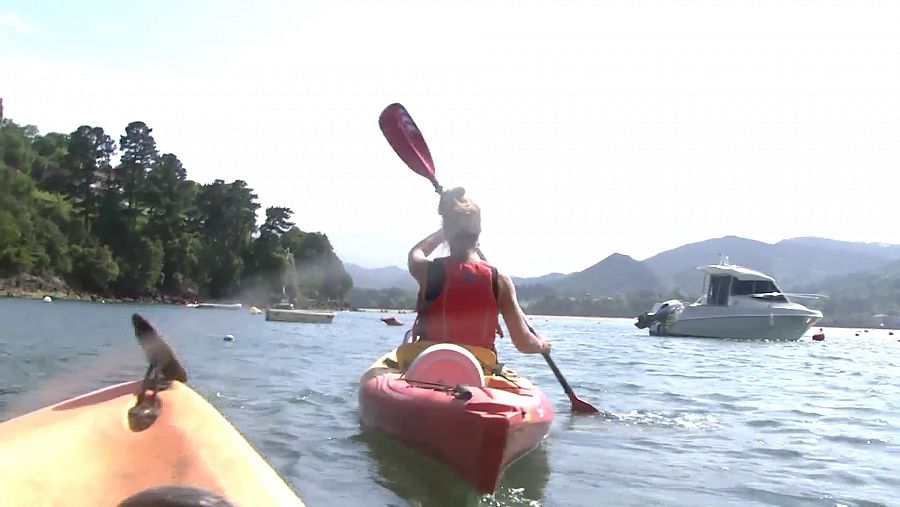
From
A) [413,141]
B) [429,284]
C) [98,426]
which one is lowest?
[98,426]

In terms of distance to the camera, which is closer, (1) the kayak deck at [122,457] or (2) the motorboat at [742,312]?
(1) the kayak deck at [122,457]

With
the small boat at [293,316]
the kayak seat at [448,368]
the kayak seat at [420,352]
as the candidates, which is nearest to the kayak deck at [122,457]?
the kayak seat at [448,368]

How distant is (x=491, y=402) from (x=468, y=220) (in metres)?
2.05

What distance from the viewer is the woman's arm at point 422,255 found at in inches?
258

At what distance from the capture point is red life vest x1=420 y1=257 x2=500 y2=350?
625cm

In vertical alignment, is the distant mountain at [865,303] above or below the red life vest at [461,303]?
above

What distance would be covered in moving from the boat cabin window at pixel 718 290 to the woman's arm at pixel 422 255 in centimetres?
3002

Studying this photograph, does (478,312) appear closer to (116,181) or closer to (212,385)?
(212,385)

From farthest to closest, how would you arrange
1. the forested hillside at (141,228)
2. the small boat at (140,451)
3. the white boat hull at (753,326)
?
the forested hillside at (141,228)
the white boat hull at (753,326)
the small boat at (140,451)

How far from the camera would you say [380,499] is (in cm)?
490

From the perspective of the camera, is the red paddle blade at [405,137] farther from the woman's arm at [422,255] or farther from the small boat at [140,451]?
the small boat at [140,451]

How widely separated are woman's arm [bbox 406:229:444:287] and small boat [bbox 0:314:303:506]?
4.39 m

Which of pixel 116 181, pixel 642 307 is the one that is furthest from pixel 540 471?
pixel 642 307

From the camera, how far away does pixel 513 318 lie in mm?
6543
